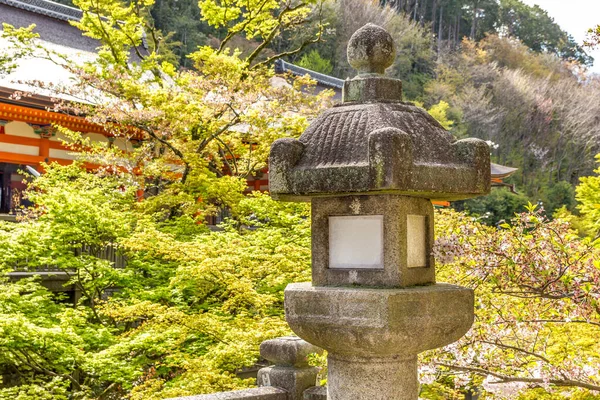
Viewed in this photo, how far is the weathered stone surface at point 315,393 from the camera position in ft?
16.0

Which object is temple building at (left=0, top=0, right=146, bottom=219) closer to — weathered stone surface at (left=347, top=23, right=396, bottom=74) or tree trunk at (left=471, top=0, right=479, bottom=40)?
weathered stone surface at (left=347, top=23, right=396, bottom=74)

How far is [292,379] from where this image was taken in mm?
5000

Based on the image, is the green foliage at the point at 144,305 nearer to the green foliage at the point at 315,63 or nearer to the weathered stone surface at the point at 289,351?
the weathered stone surface at the point at 289,351

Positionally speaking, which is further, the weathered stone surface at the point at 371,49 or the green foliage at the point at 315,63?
the green foliage at the point at 315,63

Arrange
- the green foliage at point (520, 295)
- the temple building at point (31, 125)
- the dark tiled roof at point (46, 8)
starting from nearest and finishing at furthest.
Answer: the green foliage at point (520, 295), the temple building at point (31, 125), the dark tiled roof at point (46, 8)

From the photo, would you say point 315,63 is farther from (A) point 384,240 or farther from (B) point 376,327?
(B) point 376,327

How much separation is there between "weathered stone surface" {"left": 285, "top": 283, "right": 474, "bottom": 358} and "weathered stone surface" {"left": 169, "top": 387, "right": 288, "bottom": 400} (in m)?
1.34

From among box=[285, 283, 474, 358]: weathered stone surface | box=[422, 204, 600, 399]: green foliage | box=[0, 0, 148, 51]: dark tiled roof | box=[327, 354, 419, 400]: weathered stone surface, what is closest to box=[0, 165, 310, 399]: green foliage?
box=[422, 204, 600, 399]: green foliage

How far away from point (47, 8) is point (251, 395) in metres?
22.9

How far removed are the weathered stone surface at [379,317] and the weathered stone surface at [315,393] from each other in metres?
1.37

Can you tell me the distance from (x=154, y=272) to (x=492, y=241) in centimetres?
609

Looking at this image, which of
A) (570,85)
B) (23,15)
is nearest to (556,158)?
(570,85)

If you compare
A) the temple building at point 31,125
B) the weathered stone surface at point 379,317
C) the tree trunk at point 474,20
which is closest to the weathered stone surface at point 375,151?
the weathered stone surface at point 379,317

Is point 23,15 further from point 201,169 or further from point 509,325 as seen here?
point 509,325
